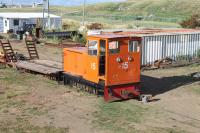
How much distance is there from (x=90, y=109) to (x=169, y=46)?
37.8 feet

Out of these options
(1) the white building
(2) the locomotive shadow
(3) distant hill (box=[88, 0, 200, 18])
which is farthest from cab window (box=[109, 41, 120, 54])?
(3) distant hill (box=[88, 0, 200, 18])

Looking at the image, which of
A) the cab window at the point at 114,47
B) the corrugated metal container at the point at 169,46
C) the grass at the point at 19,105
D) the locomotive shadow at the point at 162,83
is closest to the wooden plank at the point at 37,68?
the grass at the point at 19,105

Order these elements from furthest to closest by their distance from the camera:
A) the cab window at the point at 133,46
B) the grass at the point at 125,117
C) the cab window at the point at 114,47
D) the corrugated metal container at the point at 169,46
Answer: the corrugated metal container at the point at 169,46, the cab window at the point at 133,46, the cab window at the point at 114,47, the grass at the point at 125,117

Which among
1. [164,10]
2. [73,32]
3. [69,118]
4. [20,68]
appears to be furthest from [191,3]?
[69,118]

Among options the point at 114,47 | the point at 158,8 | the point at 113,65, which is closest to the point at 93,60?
the point at 113,65

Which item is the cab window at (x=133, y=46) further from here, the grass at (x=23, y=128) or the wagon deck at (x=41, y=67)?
the grass at (x=23, y=128)

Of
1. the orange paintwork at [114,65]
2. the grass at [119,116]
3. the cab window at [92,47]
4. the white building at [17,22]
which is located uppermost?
the white building at [17,22]

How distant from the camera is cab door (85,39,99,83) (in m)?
15.5

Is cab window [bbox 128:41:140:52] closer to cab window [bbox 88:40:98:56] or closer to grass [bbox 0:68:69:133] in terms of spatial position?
cab window [bbox 88:40:98:56]

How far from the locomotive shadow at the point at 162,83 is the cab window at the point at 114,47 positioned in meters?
2.76

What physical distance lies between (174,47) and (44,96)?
1100 centimetres

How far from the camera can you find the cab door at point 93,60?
15462mm

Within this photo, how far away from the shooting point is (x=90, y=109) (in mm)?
14586

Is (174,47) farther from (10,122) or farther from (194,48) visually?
(10,122)
